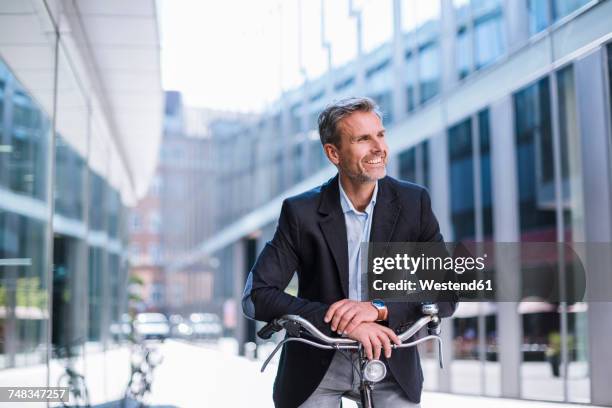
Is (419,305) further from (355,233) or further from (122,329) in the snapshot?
(122,329)

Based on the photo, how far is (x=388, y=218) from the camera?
7.19ft

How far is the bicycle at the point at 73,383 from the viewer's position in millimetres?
5844

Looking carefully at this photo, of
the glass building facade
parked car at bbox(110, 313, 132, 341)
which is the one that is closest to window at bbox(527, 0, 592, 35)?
the glass building facade

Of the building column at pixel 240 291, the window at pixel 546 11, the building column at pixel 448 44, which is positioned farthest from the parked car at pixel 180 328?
the window at pixel 546 11

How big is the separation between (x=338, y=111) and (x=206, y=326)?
26864mm

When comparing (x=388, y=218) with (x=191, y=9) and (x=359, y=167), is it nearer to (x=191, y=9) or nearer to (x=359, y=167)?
(x=359, y=167)

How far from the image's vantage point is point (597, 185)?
7188 mm

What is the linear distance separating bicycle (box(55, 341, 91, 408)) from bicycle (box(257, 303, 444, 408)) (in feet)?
12.5

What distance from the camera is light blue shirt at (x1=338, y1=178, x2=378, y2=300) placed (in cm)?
221

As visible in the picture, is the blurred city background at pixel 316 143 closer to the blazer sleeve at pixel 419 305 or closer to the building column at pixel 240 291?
the blazer sleeve at pixel 419 305

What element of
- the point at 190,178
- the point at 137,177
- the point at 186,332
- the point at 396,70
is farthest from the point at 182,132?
the point at 396,70

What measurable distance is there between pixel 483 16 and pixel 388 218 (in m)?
8.19

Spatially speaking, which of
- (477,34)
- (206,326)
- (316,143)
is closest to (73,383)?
(477,34)

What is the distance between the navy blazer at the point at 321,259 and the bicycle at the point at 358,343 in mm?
46
